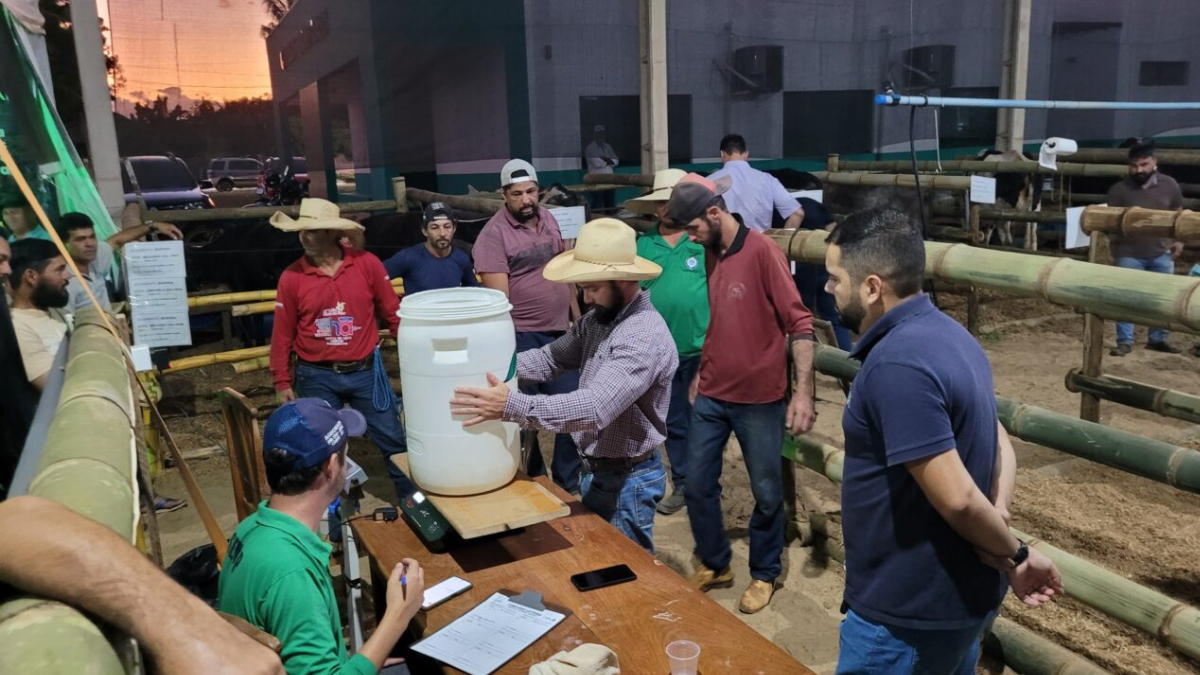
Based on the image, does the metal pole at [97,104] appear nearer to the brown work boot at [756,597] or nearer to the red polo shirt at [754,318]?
the red polo shirt at [754,318]

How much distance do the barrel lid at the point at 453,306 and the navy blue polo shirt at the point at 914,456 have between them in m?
1.07

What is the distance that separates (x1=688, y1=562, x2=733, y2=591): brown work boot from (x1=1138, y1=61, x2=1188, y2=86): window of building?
30.1 ft

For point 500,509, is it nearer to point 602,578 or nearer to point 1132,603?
point 602,578

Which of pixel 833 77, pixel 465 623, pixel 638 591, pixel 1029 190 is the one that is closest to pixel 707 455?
pixel 638 591

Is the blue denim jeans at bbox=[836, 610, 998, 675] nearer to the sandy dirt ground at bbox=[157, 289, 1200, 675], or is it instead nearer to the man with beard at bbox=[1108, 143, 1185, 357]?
the sandy dirt ground at bbox=[157, 289, 1200, 675]

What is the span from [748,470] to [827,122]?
5617mm

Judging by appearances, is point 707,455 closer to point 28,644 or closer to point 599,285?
point 599,285

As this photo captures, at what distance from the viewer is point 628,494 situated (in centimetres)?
304

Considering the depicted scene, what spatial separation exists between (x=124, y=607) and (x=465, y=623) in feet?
4.66

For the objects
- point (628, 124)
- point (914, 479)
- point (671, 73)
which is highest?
point (671, 73)

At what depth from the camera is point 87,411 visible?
1609 mm

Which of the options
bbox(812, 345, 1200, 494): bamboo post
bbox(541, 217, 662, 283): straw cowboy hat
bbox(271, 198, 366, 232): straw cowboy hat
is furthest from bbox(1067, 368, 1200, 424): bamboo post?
bbox(271, 198, 366, 232): straw cowboy hat

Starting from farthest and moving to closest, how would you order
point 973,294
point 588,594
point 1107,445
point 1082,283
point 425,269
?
1. point 973,294
2. point 425,269
3. point 1107,445
4. point 1082,283
5. point 588,594

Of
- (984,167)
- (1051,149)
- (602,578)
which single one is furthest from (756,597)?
(984,167)
